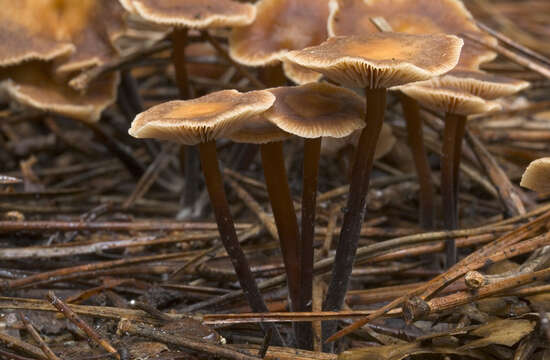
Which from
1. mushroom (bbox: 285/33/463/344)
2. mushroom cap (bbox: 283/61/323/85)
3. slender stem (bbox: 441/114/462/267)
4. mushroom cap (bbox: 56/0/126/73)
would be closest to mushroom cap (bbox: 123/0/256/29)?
mushroom cap (bbox: 283/61/323/85)

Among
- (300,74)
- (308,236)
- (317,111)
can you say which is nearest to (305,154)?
(317,111)

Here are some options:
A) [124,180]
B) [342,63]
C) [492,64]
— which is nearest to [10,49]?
[124,180]

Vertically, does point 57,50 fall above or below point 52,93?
above

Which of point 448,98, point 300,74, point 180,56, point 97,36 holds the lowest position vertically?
point 448,98

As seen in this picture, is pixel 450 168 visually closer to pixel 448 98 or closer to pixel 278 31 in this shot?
pixel 448 98

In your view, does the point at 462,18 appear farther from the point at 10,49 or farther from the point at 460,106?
the point at 10,49

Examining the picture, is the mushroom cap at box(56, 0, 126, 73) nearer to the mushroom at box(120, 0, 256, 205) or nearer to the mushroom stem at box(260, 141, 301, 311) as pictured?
the mushroom at box(120, 0, 256, 205)

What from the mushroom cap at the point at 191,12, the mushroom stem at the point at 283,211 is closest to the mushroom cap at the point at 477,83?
the mushroom stem at the point at 283,211

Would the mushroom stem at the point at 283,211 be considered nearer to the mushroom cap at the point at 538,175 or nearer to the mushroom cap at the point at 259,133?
the mushroom cap at the point at 259,133
